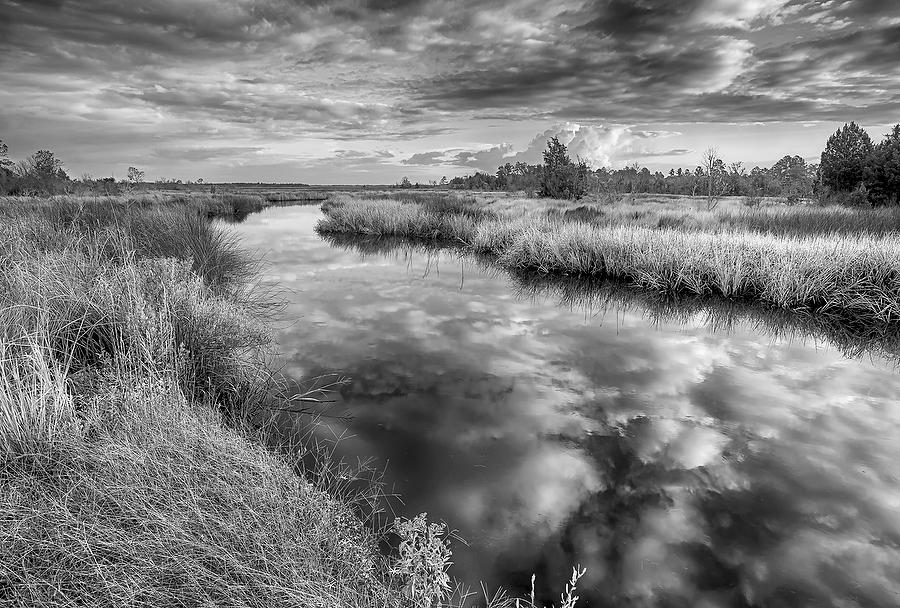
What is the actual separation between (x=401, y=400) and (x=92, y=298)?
363 cm

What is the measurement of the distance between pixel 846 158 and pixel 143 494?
4186cm

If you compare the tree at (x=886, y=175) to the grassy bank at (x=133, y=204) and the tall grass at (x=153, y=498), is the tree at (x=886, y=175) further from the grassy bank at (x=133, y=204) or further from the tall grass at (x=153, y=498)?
the grassy bank at (x=133, y=204)

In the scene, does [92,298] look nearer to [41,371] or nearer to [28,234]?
[41,371]

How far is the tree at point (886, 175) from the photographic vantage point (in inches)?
961

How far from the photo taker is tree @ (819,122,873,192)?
2975cm

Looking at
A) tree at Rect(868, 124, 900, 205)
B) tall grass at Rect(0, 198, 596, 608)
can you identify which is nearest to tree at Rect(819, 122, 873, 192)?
tree at Rect(868, 124, 900, 205)

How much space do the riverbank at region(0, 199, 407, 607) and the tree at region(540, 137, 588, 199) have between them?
38.7m

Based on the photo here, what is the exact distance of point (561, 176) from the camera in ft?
134

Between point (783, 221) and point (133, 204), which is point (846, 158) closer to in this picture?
point (783, 221)

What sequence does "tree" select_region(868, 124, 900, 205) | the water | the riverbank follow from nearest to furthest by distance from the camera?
the riverbank → the water → "tree" select_region(868, 124, 900, 205)

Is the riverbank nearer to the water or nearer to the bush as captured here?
the water

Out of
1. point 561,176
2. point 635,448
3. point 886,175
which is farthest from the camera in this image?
point 561,176

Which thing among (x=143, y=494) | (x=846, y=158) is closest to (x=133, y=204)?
(x=143, y=494)

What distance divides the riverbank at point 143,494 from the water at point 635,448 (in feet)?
3.59
